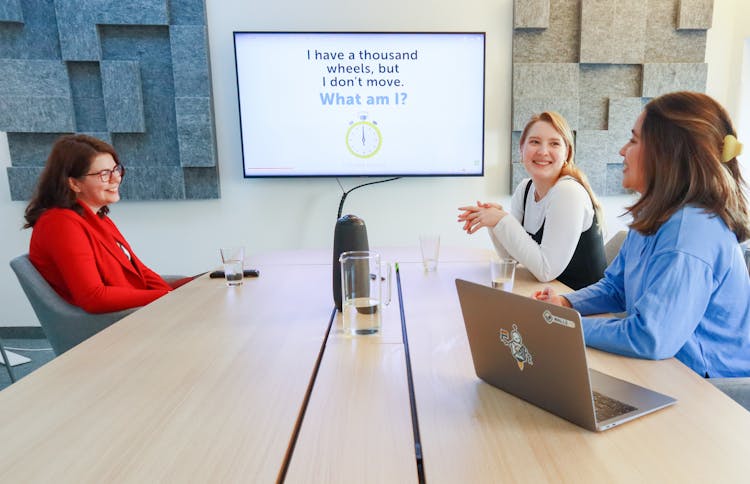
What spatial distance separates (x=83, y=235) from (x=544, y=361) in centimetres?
160

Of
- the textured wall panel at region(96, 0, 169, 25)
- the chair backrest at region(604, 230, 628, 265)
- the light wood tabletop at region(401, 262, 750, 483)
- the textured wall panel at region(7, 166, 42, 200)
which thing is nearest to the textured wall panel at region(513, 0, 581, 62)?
the chair backrest at region(604, 230, 628, 265)

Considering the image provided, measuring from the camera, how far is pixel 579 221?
1664 mm

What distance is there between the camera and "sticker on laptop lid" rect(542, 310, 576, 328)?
0.62 metres

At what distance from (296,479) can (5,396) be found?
59cm

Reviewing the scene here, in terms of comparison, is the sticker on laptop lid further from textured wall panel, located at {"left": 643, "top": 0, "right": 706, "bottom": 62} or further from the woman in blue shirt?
textured wall panel, located at {"left": 643, "top": 0, "right": 706, "bottom": 62}

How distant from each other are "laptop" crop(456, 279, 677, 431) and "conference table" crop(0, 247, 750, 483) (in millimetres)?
25

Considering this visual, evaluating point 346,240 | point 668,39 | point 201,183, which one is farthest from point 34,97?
point 668,39

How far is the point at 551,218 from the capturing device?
1.69 meters

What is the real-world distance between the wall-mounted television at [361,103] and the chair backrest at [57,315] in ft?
4.95

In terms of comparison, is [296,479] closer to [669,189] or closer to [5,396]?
[5,396]

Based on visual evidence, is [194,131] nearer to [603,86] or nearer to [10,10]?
[10,10]

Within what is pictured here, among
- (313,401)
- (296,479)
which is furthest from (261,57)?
(296,479)

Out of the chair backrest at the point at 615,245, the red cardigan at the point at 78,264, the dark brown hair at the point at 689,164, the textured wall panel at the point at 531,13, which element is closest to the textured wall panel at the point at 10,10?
the red cardigan at the point at 78,264

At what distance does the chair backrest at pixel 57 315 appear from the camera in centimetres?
156
